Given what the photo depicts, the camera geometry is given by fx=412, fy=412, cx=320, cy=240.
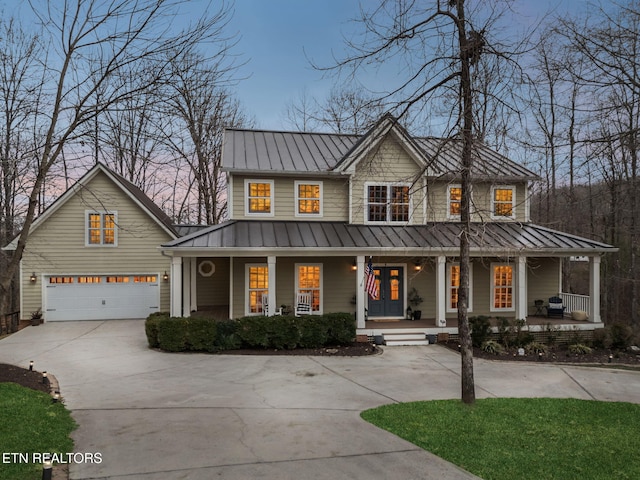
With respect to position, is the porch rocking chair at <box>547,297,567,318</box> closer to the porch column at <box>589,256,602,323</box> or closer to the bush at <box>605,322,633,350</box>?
the porch column at <box>589,256,602,323</box>

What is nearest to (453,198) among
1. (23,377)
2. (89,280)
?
(23,377)

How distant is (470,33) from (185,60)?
546 cm

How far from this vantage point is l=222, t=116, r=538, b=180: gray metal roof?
15.7 m

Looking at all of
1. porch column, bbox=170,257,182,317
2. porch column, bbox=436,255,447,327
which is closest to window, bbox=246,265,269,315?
porch column, bbox=170,257,182,317

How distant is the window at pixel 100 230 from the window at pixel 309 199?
884cm

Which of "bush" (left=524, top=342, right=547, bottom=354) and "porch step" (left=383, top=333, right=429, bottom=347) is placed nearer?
"bush" (left=524, top=342, right=547, bottom=354)

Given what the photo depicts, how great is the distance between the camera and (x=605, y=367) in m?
→ 11.9

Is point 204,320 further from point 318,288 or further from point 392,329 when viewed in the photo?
point 392,329

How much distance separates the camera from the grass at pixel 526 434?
5.53 m

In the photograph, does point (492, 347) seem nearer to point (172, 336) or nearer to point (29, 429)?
point (172, 336)

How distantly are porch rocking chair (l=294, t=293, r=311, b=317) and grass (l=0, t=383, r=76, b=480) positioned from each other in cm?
866

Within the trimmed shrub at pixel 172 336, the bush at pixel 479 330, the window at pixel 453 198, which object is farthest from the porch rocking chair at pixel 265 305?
the window at pixel 453 198

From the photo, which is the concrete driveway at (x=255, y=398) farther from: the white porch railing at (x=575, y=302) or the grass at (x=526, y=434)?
the white porch railing at (x=575, y=302)

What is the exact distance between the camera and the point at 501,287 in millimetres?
16938
